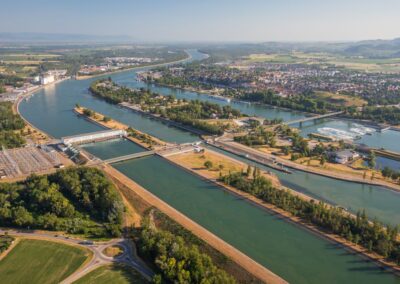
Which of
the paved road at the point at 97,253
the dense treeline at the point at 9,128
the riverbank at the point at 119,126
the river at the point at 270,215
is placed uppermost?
the dense treeline at the point at 9,128

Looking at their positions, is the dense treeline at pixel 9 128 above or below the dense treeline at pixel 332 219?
above

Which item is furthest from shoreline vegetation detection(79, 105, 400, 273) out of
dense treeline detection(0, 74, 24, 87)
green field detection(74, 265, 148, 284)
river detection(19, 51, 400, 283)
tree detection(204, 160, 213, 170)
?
dense treeline detection(0, 74, 24, 87)

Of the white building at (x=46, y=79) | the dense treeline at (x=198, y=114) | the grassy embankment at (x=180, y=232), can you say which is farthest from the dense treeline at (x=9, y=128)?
the white building at (x=46, y=79)

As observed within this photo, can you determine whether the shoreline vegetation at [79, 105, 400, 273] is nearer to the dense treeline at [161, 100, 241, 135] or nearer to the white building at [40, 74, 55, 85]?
the dense treeline at [161, 100, 241, 135]

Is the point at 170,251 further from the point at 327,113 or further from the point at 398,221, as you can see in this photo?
the point at 327,113

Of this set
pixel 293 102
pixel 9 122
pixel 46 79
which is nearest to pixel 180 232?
pixel 9 122

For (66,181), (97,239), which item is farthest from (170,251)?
(66,181)

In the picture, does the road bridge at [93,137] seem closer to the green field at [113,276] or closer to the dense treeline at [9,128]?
the dense treeline at [9,128]

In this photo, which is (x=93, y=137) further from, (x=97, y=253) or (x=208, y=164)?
(x=97, y=253)
